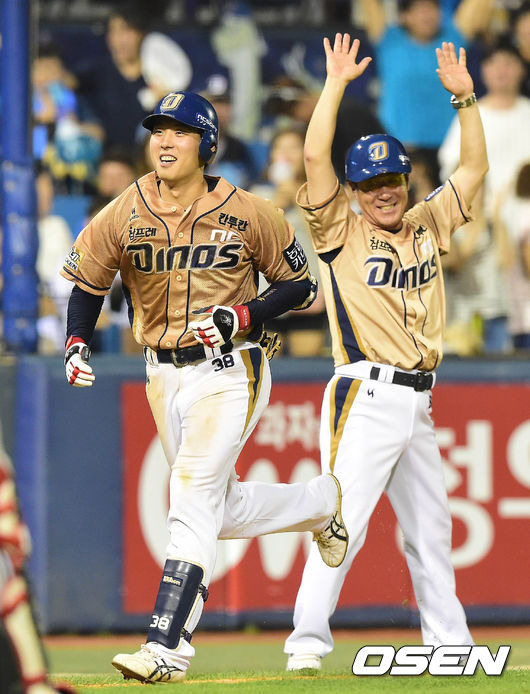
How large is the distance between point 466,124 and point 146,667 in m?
2.86

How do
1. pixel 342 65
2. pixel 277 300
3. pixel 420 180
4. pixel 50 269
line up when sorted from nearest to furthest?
pixel 277 300
pixel 342 65
pixel 420 180
pixel 50 269


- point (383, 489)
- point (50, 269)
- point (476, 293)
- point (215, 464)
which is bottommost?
point (383, 489)

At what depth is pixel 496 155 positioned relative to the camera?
8234 mm

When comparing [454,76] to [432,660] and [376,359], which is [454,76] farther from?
[432,660]

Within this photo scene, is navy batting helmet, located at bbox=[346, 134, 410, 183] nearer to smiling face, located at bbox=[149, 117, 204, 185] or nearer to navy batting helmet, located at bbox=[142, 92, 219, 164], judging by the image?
navy batting helmet, located at bbox=[142, 92, 219, 164]

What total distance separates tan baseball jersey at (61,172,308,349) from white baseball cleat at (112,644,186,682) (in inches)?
46.4

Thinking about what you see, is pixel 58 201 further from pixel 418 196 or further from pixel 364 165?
pixel 364 165

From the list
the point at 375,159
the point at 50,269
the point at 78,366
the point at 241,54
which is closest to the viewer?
the point at 78,366

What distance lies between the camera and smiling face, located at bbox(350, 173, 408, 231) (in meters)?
5.71

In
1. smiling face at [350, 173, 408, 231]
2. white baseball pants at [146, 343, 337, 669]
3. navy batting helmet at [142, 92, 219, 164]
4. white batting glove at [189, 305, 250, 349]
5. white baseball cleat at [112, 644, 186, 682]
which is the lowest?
white baseball cleat at [112, 644, 186, 682]

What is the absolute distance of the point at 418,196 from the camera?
8.12 meters

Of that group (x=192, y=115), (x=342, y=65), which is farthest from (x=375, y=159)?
(x=192, y=115)

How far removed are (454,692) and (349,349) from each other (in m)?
1.71

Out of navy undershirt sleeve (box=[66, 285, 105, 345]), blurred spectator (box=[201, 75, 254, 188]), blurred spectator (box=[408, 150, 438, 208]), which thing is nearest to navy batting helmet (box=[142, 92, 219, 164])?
navy undershirt sleeve (box=[66, 285, 105, 345])
